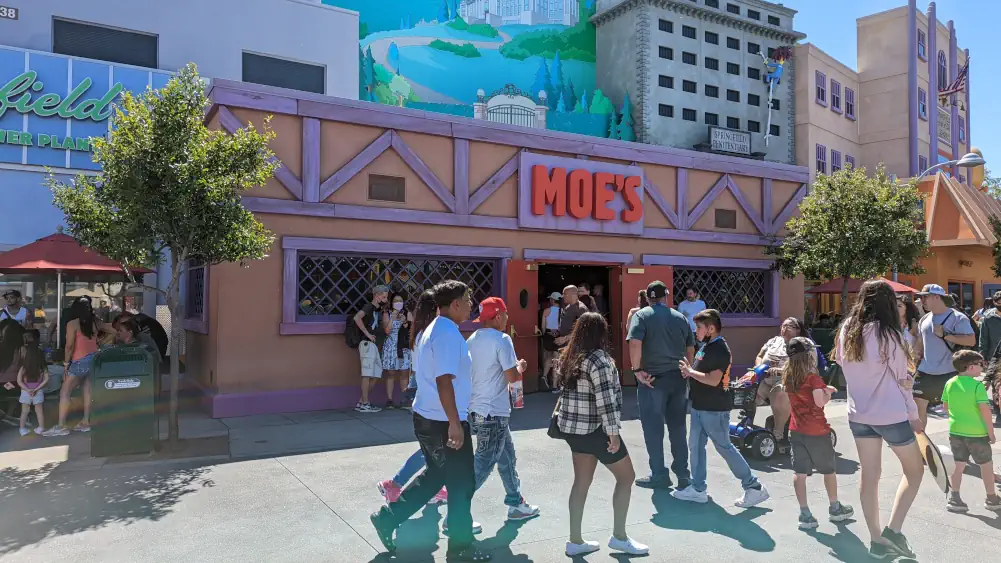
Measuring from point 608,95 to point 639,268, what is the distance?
37643mm

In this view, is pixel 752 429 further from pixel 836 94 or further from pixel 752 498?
pixel 836 94

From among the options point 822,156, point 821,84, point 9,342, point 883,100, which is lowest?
point 9,342

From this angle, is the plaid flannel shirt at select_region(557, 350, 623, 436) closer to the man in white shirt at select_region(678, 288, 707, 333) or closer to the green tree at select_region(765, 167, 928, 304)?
the man in white shirt at select_region(678, 288, 707, 333)

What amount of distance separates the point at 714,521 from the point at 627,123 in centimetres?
4153

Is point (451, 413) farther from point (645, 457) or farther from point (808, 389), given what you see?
point (645, 457)

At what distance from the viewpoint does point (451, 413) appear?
13.6 feet

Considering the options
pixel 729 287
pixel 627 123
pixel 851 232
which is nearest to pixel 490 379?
pixel 729 287

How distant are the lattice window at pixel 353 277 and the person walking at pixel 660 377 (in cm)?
435

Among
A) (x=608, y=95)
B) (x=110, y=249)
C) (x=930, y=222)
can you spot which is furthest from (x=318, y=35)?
(x=608, y=95)

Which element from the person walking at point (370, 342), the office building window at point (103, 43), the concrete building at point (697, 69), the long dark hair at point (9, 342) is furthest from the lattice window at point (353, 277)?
the concrete building at point (697, 69)

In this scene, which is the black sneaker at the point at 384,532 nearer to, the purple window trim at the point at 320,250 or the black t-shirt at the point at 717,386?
the black t-shirt at the point at 717,386

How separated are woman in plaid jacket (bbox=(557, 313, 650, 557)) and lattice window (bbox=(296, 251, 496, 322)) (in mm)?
5680

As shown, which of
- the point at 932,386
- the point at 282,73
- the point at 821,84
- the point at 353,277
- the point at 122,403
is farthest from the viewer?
the point at 821,84

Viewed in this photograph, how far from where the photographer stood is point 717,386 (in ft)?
17.8
